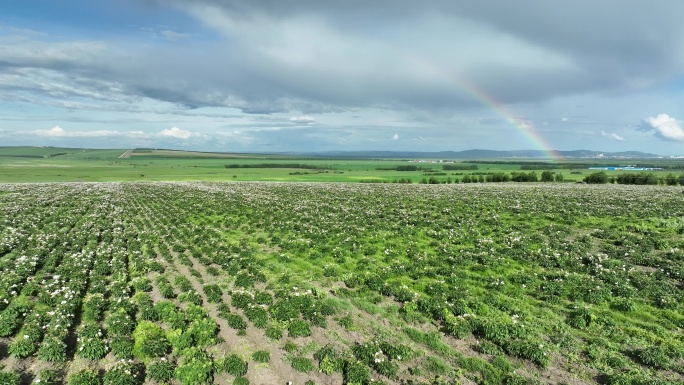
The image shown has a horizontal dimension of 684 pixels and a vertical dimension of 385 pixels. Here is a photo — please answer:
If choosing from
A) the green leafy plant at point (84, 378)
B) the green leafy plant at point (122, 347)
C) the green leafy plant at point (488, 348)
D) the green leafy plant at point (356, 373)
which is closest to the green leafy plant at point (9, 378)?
the green leafy plant at point (84, 378)

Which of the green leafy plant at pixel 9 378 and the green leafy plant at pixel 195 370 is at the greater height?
the green leafy plant at pixel 9 378

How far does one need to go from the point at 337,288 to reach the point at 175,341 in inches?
300

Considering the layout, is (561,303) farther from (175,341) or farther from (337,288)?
(175,341)

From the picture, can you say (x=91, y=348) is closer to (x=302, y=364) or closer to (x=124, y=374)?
(x=124, y=374)

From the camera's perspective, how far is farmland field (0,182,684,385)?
11.4 m

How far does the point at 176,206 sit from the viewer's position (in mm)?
47656

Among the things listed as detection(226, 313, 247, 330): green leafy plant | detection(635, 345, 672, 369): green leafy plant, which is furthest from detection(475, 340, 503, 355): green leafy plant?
detection(226, 313, 247, 330): green leafy plant

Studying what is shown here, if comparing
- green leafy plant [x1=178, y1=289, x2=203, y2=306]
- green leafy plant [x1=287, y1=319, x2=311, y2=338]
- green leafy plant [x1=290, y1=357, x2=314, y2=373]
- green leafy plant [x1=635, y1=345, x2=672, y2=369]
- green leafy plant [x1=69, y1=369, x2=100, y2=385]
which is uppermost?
green leafy plant [x1=635, y1=345, x2=672, y2=369]

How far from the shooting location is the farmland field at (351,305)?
37.5 feet

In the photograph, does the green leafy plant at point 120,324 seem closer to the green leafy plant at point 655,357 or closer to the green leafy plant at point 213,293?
the green leafy plant at point 213,293

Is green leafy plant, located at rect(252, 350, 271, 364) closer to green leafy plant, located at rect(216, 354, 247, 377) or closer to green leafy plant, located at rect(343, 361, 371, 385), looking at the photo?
green leafy plant, located at rect(216, 354, 247, 377)

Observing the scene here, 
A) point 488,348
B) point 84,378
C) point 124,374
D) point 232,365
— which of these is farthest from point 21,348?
point 488,348

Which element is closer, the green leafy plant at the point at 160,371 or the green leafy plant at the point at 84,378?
the green leafy plant at the point at 84,378

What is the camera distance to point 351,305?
52.9 ft
